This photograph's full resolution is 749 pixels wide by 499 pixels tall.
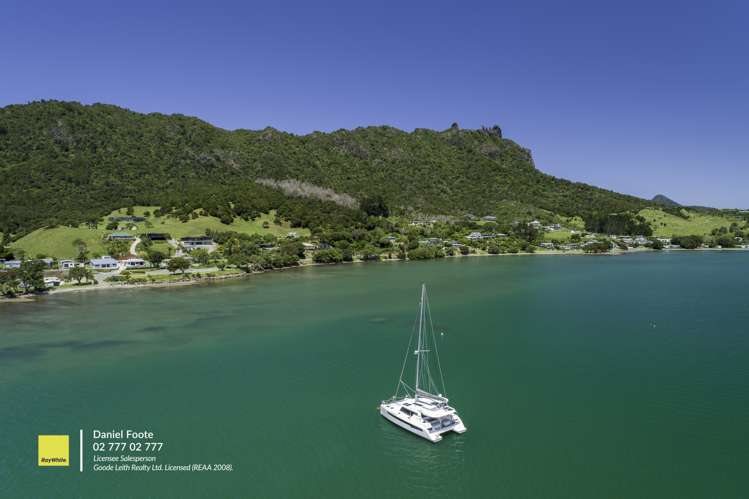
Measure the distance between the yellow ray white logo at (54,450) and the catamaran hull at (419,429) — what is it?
14.6m

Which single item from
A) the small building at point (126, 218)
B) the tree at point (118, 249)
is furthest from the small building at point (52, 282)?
the small building at point (126, 218)

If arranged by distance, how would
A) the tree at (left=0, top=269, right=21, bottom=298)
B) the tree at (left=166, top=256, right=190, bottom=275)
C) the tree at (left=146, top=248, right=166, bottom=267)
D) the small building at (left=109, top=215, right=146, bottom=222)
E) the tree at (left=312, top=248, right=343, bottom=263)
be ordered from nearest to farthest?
the tree at (left=0, top=269, right=21, bottom=298), the tree at (left=166, top=256, right=190, bottom=275), the tree at (left=146, top=248, right=166, bottom=267), the tree at (left=312, top=248, right=343, bottom=263), the small building at (left=109, top=215, right=146, bottom=222)

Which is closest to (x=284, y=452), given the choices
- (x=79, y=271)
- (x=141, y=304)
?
(x=141, y=304)

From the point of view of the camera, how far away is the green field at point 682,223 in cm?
14188

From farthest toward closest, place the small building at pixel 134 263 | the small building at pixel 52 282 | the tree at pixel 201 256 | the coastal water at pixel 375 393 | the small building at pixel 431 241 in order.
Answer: the small building at pixel 431 241
the tree at pixel 201 256
the small building at pixel 134 263
the small building at pixel 52 282
the coastal water at pixel 375 393

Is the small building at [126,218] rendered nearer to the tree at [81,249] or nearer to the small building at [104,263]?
the tree at [81,249]

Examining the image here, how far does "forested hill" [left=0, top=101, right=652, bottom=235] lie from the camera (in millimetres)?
112938

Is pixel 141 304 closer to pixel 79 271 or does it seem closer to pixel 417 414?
pixel 79 271

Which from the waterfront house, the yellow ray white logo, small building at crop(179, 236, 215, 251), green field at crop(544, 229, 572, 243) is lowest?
the yellow ray white logo

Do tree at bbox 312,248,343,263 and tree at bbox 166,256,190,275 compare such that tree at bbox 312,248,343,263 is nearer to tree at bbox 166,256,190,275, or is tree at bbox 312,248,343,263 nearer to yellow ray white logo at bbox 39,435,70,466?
tree at bbox 166,256,190,275

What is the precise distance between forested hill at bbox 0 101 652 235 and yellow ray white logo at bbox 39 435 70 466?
3370 inches

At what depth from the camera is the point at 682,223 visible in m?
151

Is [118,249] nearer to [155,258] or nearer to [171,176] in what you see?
[155,258]

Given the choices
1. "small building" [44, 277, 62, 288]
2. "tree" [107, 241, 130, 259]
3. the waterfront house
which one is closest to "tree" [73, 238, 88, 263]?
the waterfront house
